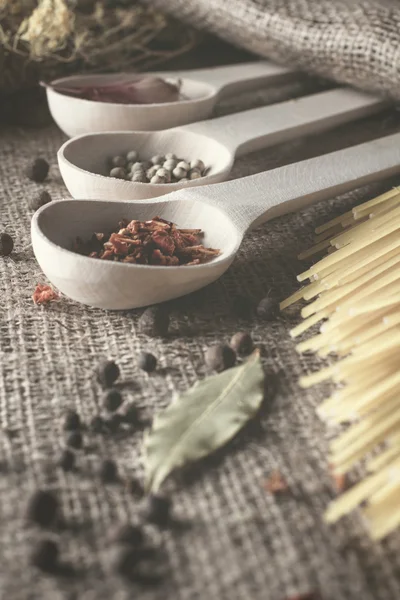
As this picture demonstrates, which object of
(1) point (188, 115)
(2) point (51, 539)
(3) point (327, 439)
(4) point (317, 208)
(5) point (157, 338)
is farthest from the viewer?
(1) point (188, 115)

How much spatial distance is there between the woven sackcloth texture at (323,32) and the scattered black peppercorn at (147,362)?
694 mm

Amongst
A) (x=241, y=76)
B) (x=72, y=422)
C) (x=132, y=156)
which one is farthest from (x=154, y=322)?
(x=241, y=76)

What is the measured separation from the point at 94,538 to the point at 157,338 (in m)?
0.27

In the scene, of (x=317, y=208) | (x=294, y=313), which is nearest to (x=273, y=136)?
(x=317, y=208)

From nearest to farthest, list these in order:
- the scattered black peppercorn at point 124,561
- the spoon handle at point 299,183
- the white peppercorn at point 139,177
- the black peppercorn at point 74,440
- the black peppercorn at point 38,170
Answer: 1. the scattered black peppercorn at point 124,561
2. the black peppercorn at point 74,440
3. the spoon handle at point 299,183
4. the white peppercorn at point 139,177
5. the black peppercorn at point 38,170

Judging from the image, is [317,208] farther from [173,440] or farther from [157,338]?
[173,440]

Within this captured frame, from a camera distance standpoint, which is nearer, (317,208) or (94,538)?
(94,538)

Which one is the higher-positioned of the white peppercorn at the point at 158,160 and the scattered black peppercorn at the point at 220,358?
the scattered black peppercorn at the point at 220,358

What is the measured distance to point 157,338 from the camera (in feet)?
2.65

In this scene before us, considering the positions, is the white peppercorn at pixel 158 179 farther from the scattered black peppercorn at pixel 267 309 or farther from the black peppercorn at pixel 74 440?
the black peppercorn at pixel 74 440

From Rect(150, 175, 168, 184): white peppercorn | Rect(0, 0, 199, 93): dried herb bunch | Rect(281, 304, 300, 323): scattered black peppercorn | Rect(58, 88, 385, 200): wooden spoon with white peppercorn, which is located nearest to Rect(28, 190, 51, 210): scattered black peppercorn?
Rect(58, 88, 385, 200): wooden spoon with white peppercorn

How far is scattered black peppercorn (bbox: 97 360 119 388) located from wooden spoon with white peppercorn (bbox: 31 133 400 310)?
3.5 inches

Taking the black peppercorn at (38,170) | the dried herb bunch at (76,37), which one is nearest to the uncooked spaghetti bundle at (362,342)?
the black peppercorn at (38,170)

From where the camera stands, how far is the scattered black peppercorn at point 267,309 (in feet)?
2.73
